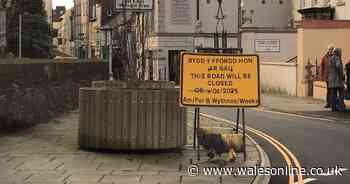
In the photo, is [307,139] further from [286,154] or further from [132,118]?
[132,118]

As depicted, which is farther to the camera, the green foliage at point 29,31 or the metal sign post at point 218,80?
the green foliage at point 29,31

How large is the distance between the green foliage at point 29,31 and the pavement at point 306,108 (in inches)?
1023

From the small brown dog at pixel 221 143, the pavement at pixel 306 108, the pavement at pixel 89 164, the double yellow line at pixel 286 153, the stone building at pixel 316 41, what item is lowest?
the pavement at pixel 306 108

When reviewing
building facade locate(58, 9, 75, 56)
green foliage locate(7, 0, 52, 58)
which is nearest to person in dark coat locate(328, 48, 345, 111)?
green foliage locate(7, 0, 52, 58)

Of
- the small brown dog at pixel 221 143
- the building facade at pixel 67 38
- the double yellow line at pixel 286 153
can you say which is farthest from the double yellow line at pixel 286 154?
the building facade at pixel 67 38

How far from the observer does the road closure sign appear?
10.7 m

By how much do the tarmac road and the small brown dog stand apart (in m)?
0.66

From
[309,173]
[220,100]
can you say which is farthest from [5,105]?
[309,173]

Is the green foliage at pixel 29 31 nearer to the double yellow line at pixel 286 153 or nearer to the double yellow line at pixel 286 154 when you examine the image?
the double yellow line at pixel 286 154

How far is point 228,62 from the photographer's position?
35.5 ft

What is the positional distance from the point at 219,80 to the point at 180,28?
46.7m

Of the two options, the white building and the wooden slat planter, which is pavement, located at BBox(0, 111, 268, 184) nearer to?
the wooden slat planter

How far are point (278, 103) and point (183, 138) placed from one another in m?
15.2

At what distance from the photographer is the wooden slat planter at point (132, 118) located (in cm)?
1120
